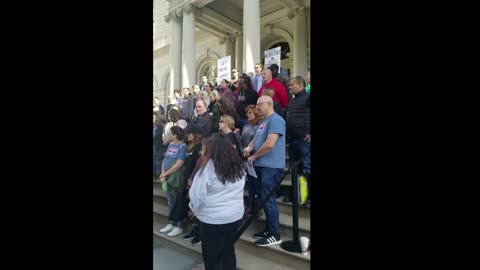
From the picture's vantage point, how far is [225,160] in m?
0.94

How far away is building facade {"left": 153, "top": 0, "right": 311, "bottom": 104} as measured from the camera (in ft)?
3.81

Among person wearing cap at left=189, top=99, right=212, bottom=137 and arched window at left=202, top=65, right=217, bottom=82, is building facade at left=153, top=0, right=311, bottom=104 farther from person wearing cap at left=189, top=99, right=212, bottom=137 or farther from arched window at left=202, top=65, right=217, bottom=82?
person wearing cap at left=189, top=99, right=212, bottom=137

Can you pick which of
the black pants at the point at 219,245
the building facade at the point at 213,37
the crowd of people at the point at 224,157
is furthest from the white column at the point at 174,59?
the black pants at the point at 219,245

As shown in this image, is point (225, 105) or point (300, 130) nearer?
point (300, 130)

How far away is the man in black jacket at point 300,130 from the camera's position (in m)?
0.97

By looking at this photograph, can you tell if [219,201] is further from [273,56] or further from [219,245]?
[273,56]

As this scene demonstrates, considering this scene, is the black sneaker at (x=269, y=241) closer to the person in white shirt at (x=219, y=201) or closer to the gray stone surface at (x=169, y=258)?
the person in white shirt at (x=219, y=201)

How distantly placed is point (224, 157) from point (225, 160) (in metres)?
0.01

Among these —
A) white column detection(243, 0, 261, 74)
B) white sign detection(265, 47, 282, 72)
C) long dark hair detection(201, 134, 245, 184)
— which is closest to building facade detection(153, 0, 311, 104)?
white column detection(243, 0, 261, 74)

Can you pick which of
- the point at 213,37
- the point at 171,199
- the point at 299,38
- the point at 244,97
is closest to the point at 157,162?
the point at 171,199
